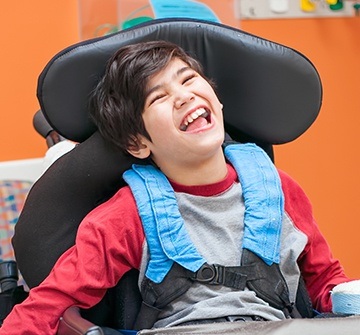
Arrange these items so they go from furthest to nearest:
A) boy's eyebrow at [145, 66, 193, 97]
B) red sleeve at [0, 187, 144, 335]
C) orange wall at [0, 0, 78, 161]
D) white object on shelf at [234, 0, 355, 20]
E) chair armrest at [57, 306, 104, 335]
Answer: white object on shelf at [234, 0, 355, 20] → orange wall at [0, 0, 78, 161] → boy's eyebrow at [145, 66, 193, 97] → red sleeve at [0, 187, 144, 335] → chair armrest at [57, 306, 104, 335]

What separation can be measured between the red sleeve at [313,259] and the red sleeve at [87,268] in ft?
0.97

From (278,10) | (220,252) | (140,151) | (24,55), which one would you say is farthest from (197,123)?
(278,10)

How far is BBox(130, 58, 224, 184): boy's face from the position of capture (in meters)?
1.37

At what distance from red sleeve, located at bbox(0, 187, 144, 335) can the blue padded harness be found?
3cm

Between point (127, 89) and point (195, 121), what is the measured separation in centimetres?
13

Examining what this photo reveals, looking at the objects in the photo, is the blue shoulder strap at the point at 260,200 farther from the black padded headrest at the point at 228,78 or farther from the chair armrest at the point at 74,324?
the chair armrest at the point at 74,324

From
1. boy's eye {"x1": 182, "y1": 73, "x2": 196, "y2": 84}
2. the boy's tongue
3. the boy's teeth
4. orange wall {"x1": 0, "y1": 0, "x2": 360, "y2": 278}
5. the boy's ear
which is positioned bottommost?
orange wall {"x1": 0, "y1": 0, "x2": 360, "y2": 278}

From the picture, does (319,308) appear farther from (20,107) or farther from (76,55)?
(20,107)

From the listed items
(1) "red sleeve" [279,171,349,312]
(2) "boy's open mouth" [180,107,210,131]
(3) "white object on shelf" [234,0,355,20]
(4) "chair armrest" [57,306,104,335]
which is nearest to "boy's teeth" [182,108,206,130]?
(2) "boy's open mouth" [180,107,210,131]

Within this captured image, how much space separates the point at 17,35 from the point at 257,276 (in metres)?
1.10

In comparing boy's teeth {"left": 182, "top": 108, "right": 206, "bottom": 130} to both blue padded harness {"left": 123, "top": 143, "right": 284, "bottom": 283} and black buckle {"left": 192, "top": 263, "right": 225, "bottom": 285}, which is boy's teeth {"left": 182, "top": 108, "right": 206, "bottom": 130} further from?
black buckle {"left": 192, "top": 263, "right": 225, "bottom": 285}

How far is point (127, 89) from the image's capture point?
141cm

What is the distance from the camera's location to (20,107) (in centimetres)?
217

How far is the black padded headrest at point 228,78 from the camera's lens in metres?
1.40
